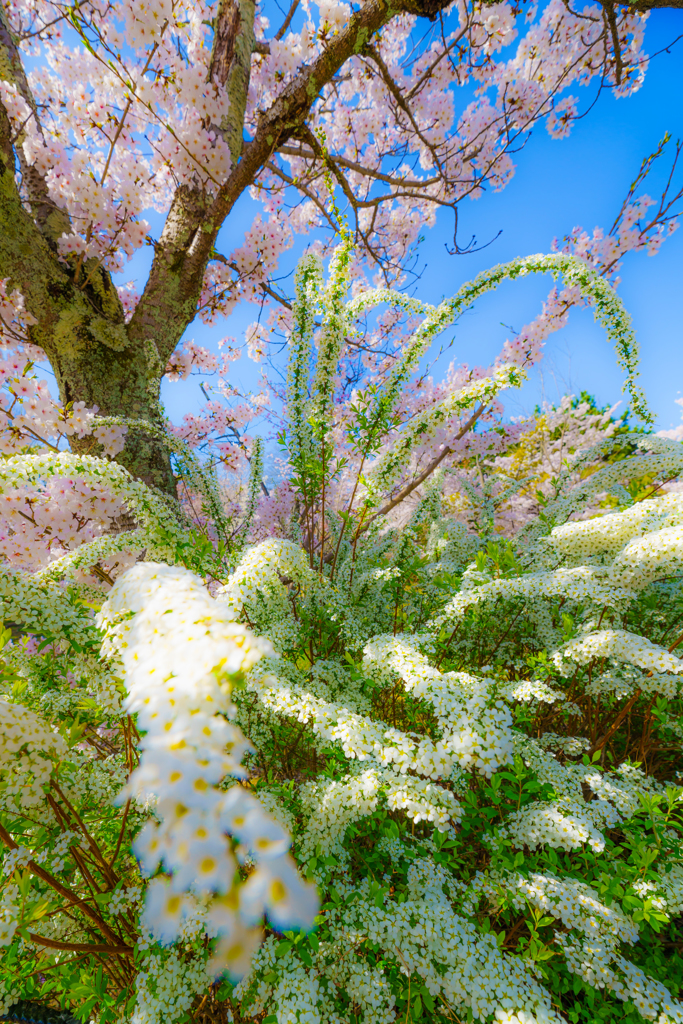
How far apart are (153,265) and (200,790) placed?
427cm

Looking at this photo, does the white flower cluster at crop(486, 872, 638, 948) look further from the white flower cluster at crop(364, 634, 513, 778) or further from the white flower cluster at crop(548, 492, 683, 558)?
the white flower cluster at crop(548, 492, 683, 558)

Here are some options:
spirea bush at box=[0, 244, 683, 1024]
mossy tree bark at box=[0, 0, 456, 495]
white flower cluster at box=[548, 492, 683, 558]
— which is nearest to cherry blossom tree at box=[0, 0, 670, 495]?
mossy tree bark at box=[0, 0, 456, 495]

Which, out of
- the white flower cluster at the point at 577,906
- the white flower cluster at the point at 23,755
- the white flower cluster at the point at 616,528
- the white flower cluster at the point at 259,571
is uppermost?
the white flower cluster at the point at 616,528

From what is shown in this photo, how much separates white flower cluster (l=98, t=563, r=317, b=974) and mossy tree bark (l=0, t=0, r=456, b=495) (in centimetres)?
287

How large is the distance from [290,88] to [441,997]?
5929 mm

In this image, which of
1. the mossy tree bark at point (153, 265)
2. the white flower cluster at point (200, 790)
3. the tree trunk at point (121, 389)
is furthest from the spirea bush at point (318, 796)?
the mossy tree bark at point (153, 265)

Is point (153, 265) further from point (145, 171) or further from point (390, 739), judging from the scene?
point (390, 739)

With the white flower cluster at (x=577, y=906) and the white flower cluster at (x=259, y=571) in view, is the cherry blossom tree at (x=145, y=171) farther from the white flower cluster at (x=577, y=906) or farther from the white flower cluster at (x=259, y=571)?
the white flower cluster at (x=577, y=906)

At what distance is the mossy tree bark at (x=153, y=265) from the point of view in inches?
113

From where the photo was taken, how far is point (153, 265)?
3.40 metres

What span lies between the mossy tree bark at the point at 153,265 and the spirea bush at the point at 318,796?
137cm

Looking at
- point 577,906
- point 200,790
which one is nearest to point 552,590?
point 577,906

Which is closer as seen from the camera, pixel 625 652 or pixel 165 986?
pixel 165 986

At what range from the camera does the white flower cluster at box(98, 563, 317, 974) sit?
1.70ft
